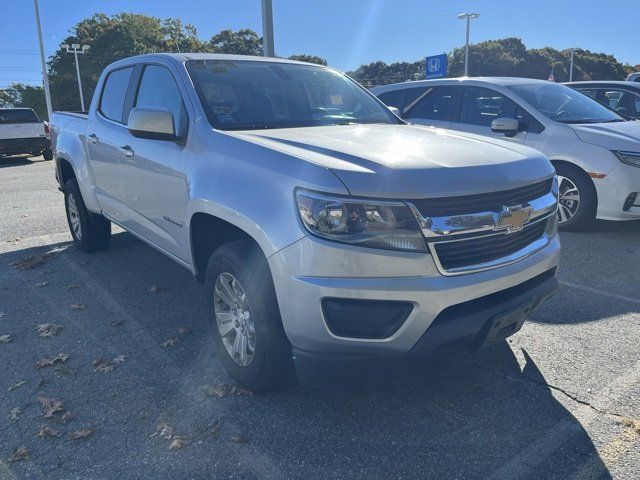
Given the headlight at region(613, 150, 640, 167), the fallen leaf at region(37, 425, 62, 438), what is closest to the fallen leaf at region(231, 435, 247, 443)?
the fallen leaf at region(37, 425, 62, 438)

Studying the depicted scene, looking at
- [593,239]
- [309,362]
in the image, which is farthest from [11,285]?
[593,239]

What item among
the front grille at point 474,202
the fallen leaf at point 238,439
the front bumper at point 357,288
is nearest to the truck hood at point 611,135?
the front grille at point 474,202

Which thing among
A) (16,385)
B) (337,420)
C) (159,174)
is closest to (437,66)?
(159,174)

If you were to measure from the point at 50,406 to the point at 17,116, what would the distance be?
17.0 m

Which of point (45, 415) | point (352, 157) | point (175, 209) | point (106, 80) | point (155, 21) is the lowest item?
point (45, 415)

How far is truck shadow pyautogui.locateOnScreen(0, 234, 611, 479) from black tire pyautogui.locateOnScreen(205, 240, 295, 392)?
0.55ft

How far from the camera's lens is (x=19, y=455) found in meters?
2.56

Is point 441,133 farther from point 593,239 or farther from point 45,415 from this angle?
point 593,239

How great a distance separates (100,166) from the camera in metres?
4.82

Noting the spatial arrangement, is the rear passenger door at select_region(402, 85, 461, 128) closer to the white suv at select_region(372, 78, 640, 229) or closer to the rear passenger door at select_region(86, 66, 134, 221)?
the white suv at select_region(372, 78, 640, 229)

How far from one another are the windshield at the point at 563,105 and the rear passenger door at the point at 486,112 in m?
0.18

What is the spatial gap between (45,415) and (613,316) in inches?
148

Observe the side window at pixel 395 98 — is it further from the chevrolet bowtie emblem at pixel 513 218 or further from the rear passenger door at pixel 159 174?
the chevrolet bowtie emblem at pixel 513 218

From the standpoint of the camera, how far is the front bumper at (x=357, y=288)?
2311mm
